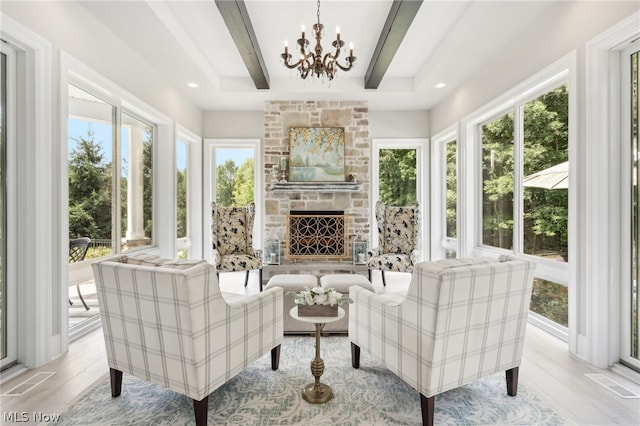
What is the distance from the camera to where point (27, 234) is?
2152 millimetres

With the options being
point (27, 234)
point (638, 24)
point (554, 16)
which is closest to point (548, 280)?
point (638, 24)

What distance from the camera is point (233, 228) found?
442 cm

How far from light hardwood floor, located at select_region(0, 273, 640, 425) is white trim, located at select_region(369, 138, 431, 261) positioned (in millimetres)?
2900

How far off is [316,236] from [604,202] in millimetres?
3412

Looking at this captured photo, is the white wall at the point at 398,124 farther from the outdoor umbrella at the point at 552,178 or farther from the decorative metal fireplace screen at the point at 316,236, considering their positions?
the outdoor umbrella at the point at 552,178

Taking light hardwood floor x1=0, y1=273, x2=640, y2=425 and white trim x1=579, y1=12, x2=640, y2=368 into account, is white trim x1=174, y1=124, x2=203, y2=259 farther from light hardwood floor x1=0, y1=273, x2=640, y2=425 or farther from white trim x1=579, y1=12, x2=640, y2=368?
white trim x1=579, y1=12, x2=640, y2=368

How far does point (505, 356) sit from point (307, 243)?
134 inches

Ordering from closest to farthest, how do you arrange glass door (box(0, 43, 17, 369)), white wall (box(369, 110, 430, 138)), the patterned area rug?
1. the patterned area rug
2. glass door (box(0, 43, 17, 369))
3. white wall (box(369, 110, 430, 138))

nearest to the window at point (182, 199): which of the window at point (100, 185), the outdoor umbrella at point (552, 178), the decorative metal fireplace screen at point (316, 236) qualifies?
the window at point (100, 185)

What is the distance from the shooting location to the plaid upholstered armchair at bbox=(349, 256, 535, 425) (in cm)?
147

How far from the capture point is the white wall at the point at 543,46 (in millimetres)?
2139

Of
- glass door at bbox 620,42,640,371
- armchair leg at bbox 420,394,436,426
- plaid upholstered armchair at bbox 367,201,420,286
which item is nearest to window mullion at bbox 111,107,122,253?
plaid upholstered armchair at bbox 367,201,420,286

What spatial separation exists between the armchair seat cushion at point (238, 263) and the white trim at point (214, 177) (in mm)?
1274

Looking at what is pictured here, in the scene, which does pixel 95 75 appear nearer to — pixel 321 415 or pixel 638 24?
pixel 321 415
